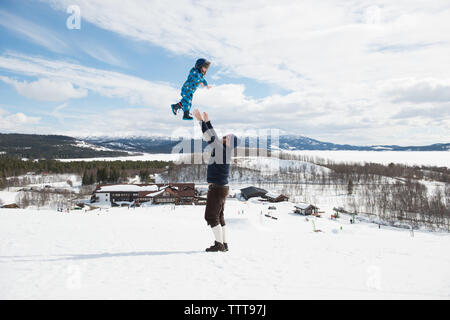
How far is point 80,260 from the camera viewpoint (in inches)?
193

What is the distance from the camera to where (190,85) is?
5.11 meters

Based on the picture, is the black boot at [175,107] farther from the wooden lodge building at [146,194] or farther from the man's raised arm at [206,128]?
the wooden lodge building at [146,194]

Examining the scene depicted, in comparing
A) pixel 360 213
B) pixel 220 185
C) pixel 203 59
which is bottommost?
pixel 360 213

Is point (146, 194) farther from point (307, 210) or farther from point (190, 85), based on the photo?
point (190, 85)

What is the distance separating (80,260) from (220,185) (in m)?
3.22

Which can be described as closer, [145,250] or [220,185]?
[220,185]

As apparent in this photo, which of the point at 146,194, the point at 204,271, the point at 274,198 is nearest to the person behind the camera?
the point at 204,271

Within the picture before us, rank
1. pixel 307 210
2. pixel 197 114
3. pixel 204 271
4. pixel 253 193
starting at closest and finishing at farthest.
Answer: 1. pixel 204 271
2. pixel 197 114
3. pixel 307 210
4. pixel 253 193

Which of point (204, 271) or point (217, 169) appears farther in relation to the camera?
point (217, 169)

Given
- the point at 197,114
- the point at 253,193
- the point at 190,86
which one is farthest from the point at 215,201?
the point at 253,193

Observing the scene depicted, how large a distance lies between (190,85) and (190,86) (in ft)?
0.08

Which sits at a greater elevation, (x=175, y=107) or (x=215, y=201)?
(x=175, y=107)
